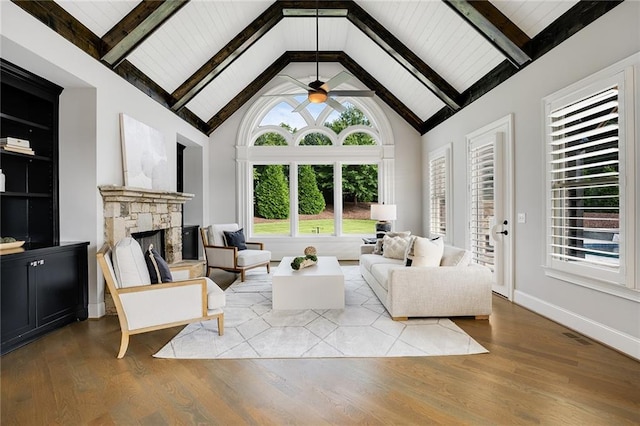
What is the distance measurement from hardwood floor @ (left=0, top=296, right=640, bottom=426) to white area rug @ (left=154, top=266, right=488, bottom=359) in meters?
0.15

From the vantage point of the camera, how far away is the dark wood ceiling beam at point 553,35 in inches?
109


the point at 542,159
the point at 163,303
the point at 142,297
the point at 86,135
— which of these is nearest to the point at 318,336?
the point at 163,303

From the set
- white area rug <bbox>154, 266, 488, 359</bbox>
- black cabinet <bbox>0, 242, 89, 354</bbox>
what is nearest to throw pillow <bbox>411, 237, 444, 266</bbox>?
white area rug <bbox>154, 266, 488, 359</bbox>

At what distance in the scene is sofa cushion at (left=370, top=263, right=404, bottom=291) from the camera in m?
3.56

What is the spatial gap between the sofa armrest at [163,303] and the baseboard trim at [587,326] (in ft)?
11.3

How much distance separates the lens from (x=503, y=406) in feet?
6.26

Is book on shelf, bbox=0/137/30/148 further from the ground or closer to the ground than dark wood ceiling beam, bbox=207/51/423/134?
closer to the ground

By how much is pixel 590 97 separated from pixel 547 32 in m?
0.97

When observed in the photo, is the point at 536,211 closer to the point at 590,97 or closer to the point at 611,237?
the point at 611,237

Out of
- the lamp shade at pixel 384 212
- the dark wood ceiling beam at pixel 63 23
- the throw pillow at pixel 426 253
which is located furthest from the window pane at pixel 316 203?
the dark wood ceiling beam at pixel 63 23

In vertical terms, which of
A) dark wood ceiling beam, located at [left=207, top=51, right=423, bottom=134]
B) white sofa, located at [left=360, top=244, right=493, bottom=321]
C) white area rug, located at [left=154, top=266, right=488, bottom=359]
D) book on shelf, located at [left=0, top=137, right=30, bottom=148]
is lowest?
white area rug, located at [left=154, top=266, right=488, bottom=359]

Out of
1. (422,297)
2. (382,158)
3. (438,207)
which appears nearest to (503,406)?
(422,297)

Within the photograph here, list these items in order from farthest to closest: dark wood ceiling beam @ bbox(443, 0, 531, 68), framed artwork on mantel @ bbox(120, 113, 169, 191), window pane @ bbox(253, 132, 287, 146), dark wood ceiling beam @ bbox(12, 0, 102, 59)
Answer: window pane @ bbox(253, 132, 287, 146)
framed artwork on mantel @ bbox(120, 113, 169, 191)
dark wood ceiling beam @ bbox(443, 0, 531, 68)
dark wood ceiling beam @ bbox(12, 0, 102, 59)

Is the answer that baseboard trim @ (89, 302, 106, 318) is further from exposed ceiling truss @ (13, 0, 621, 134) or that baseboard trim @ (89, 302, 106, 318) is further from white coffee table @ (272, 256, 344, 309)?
exposed ceiling truss @ (13, 0, 621, 134)
